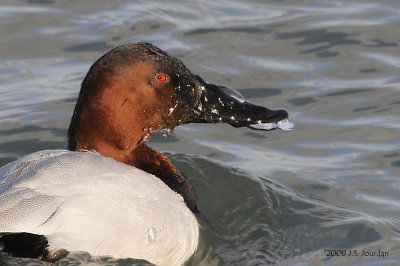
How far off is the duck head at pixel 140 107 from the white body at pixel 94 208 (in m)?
0.34

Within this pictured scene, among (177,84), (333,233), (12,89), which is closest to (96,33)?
(12,89)

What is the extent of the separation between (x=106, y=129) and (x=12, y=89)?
2.92 metres

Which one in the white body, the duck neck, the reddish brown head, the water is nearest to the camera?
the white body

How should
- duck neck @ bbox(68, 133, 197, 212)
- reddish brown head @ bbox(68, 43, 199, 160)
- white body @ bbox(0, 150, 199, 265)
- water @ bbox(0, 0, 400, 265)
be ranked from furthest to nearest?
1. water @ bbox(0, 0, 400, 265)
2. duck neck @ bbox(68, 133, 197, 212)
3. reddish brown head @ bbox(68, 43, 199, 160)
4. white body @ bbox(0, 150, 199, 265)

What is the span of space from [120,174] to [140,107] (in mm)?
726

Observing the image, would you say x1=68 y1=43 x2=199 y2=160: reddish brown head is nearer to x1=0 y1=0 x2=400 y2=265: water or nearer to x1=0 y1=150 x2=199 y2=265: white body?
x1=0 y1=150 x2=199 y2=265: white body

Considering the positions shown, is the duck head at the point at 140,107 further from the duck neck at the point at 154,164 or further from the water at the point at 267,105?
the water at the point at 267,105

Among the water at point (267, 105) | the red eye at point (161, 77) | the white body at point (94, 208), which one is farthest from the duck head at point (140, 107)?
the water at point (267, 105)

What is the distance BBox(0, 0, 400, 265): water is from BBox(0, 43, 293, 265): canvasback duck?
18cm

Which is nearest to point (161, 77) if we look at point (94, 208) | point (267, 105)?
point (94, 208)

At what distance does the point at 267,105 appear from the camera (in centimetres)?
739

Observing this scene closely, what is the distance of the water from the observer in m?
5.44

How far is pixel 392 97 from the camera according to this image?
24.5 feet

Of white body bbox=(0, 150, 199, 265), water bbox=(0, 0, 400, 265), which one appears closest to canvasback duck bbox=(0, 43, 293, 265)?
white body bbox=(0, 150, 199, 265)
